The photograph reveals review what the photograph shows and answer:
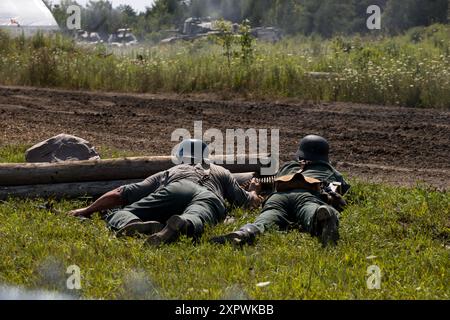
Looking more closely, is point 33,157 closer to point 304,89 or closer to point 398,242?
point 398,242

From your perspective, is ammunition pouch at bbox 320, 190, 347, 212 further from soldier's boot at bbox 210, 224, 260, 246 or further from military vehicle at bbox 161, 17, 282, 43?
military vehicle at bbox 161, 17, 282, 43

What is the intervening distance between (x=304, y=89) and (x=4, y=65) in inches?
286

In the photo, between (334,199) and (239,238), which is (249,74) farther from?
(239,238)

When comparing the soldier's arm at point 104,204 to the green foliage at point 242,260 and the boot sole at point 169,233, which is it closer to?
the green foliage at point 242,260

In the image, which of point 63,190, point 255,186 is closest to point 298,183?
point 255,186

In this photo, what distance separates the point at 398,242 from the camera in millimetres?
8070

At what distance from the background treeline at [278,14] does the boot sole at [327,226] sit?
1165 inches

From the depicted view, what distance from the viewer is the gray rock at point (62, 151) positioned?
10806mm

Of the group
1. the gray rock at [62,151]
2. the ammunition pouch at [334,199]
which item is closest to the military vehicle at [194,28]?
the gray rock at [62,151]

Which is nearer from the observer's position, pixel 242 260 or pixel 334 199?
pixel 242 260

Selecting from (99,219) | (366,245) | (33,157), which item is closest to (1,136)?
(33,157)

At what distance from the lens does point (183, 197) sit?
8.62 m

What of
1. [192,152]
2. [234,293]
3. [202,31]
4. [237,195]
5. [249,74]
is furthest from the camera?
[202,31]

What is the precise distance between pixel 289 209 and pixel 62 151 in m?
3.41
